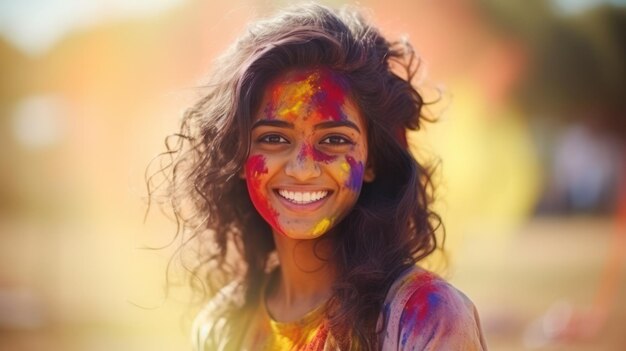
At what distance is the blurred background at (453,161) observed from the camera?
35.1 feet

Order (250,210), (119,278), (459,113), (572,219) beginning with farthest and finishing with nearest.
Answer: (572,219) < (459,113) < (119,278) < (250,210)

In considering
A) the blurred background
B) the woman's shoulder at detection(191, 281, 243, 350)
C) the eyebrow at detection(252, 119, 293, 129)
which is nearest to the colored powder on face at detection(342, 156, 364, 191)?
the eyebrow at detection(252, 119, 293, 129)

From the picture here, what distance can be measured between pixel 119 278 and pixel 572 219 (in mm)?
15759

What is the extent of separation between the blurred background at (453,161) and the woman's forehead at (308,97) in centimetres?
642

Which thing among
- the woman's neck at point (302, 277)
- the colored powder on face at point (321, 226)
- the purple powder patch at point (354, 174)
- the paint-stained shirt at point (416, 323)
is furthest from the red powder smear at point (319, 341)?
the purple powder patch at point (354, 174)

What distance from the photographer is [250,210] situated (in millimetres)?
3238

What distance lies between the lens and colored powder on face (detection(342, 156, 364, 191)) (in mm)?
2715

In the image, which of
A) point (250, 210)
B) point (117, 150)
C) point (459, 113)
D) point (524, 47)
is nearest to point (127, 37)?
point (117, 150)

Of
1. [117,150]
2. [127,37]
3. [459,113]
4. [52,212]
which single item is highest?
[127,37]

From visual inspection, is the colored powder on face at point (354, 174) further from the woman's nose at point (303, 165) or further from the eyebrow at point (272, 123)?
the eyebrow at point (272, 123)

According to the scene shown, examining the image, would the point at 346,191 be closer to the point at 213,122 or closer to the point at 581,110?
the point at 213,122

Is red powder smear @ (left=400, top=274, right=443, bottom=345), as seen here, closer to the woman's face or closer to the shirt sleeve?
the shirt sleeve

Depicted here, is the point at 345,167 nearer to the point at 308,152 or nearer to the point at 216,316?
the point at 308,152

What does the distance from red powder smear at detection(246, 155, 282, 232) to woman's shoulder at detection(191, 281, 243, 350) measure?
0.48 meters
